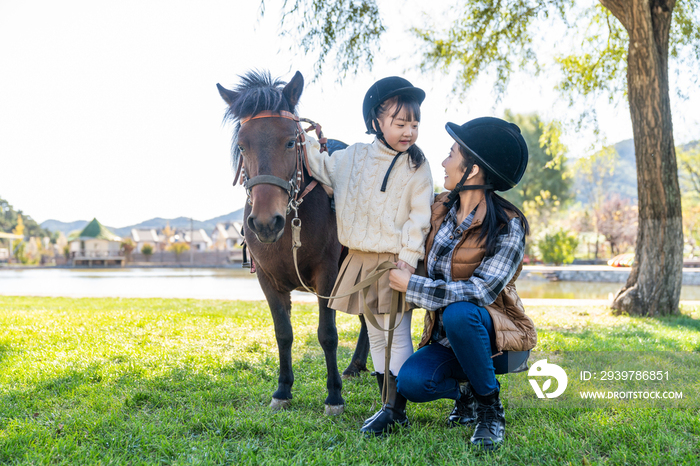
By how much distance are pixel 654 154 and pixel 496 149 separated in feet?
15.8

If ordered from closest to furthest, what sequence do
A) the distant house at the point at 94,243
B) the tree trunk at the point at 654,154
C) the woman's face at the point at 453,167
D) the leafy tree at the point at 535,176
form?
the woman's face at the point at 453,167, the tree trunk at the point at 654,154, the leafy tree at the point at 535,176, the distant house at the point at 94,243

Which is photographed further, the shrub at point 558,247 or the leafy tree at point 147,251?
the leafy tree at point 147,251

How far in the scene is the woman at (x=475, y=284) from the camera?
2029mm

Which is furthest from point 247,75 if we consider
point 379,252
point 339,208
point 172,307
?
point 172,307

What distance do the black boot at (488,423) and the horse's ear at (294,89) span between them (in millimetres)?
1819

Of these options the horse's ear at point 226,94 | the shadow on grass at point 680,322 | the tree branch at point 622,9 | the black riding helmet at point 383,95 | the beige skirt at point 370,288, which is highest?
the tree branch at point 622,9

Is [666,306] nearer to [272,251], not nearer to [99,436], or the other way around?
[272,251]

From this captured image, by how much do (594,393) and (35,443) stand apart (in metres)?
2.98

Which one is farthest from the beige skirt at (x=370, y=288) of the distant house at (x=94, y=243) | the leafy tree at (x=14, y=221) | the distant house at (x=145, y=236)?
the leafy tree at (x=14, y=221)

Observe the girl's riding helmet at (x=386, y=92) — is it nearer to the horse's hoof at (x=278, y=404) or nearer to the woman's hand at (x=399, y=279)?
the woman's hand at (x=399, y=279)

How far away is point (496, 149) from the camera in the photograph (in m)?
2.15

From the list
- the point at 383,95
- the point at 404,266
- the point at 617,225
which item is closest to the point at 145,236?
the point at 617,225

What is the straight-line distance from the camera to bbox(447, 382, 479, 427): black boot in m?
2.32

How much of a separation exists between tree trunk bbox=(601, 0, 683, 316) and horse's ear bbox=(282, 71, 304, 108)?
519 cm
